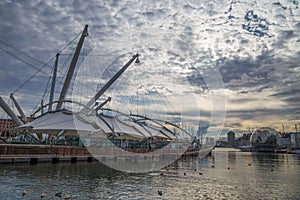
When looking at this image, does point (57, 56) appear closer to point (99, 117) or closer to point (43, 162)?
point (99, 117)

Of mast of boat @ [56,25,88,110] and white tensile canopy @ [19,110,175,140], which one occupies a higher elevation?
mast of boat @ [56,25,88,110]

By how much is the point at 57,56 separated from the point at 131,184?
41712mm

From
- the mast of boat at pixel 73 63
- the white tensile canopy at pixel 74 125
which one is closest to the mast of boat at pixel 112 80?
the white tensile canopy at pixel 74 125

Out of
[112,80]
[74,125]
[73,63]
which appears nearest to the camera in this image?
[74,125]

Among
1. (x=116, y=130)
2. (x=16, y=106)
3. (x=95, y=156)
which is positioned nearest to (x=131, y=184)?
(x=95, y=156)

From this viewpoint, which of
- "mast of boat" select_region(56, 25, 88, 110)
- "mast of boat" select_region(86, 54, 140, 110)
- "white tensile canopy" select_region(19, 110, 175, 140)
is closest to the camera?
"white tensile canopy" select_region(19, 110, 175, 140)

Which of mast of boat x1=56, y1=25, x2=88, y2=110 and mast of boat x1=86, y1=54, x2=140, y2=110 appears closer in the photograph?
mast of boat x1=56, y1=25, x2=88, y2=110

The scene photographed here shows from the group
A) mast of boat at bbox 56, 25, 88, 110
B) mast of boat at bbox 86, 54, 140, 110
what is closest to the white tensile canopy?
mast of boat at bbox 86, 54, 140, 110

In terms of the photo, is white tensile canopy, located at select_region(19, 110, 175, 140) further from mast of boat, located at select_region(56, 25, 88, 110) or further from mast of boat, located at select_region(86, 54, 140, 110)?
mast of boat, located at select_region(56, 25, 88, 110)

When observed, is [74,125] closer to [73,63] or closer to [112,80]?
[73,63]

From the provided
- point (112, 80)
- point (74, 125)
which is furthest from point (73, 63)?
point (74, 125)

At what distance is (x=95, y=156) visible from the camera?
44188 mm

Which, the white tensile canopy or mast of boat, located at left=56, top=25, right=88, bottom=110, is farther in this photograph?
Result: mast of boat, located at left=56, top=25, right=88, bottom=110

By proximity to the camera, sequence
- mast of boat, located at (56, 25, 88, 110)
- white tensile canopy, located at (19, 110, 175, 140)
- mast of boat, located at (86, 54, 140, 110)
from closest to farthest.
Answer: white tensile canopy, located at (19, 110, 175, 140) → mast of boat, located at (56, 25, 88, 110) → mast of boat, located at (86, 54, 140, 110)
